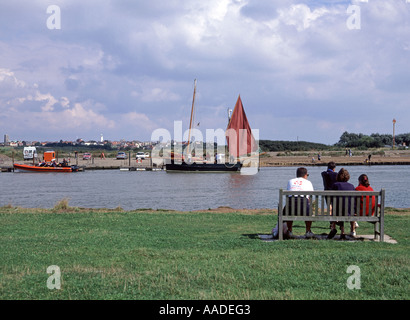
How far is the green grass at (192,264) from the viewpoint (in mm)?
5078

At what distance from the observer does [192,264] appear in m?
6.28

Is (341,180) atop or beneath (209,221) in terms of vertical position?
atop

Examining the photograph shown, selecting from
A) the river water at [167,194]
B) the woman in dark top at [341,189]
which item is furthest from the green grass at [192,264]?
the river water at [167,194]

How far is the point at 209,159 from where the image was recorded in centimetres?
6844

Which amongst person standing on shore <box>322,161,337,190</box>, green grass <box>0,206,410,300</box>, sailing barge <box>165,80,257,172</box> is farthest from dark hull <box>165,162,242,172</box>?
green grass <box>0,206,410,300</box>

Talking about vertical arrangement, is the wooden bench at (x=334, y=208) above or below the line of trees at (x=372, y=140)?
below

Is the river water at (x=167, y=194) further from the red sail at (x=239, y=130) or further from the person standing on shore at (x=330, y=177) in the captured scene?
the red sail at (x=239, y=130)

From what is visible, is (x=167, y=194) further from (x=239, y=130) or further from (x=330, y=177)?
(x=239, y=130)

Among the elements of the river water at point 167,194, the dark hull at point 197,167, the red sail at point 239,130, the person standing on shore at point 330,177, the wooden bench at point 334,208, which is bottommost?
the river water at point 167,194

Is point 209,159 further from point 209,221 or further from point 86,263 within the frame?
point 86,263

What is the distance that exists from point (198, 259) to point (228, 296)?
5.82ft

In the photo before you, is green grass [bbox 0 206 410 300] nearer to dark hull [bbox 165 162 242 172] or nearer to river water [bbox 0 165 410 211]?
river water [bbox 0 165 410 211]
